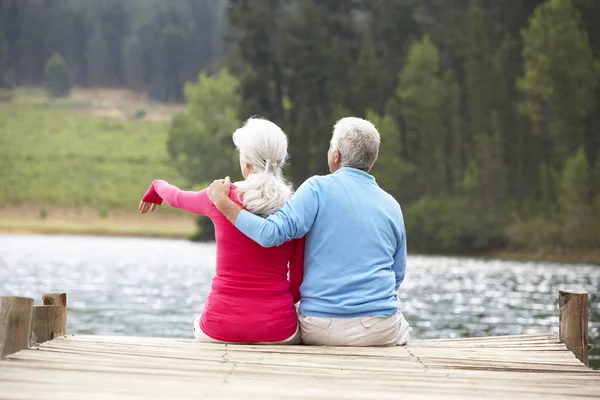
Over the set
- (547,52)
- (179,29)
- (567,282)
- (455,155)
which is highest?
(179,29)

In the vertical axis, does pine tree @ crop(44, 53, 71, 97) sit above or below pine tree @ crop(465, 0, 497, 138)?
above

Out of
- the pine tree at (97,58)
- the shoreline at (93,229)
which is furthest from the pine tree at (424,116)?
the pine tree at (97,58)

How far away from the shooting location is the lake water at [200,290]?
60.2 feet

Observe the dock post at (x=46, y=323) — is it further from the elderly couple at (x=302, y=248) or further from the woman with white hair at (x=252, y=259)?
the woman with white hair at (x=252, y=259)

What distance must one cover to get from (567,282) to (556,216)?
17.3 metres

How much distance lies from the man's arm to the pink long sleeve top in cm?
10

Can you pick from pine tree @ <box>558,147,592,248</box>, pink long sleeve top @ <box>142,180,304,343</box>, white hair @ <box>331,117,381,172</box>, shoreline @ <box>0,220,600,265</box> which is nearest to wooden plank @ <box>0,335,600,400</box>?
pink long sleeve top @ <box>142,180,304,343</box>

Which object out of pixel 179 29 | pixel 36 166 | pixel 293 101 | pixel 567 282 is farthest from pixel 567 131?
pixel 179 29

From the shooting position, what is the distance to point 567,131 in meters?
48.7

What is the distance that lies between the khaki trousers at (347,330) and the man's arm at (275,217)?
471 mm

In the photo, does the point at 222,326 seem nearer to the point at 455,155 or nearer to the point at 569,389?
the point at 569,389

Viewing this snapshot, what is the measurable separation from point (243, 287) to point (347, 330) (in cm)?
58

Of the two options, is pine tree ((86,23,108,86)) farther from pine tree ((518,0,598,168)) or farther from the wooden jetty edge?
the wooden jetty edge

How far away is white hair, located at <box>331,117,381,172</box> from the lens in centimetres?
529
